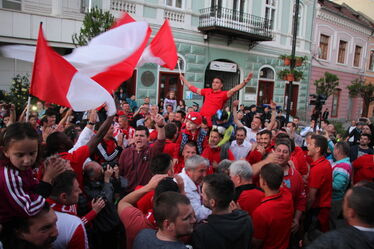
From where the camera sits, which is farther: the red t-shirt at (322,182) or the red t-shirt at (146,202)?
the red t-shirt at (322,182)

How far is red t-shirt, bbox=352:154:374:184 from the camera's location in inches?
178

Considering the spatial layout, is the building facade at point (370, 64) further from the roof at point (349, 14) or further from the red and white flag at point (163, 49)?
the red and white flag at point (163, 49)

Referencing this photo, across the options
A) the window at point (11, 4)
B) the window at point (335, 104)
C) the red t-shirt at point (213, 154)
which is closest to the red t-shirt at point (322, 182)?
the red t-shirt at point (213, 154)

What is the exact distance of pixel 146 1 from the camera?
1281cm

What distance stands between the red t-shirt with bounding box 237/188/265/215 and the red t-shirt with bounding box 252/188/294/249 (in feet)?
0.35

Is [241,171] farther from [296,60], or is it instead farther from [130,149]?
[296,60]

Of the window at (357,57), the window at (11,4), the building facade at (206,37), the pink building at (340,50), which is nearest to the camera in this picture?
the window at (11,4)

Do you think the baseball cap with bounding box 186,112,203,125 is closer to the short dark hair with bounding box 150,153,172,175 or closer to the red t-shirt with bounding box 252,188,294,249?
the short dark hair with bounding box 150,153,172,175

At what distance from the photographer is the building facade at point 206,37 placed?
10906 mm

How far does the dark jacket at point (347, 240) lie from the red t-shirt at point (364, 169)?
3098mm

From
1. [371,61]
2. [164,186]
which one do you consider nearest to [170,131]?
[164,186]

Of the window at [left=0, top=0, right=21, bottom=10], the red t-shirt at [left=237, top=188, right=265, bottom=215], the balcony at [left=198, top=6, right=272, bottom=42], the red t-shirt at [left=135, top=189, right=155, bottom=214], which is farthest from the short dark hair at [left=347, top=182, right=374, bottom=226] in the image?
the balcony at [left=198, top=6, right=272, bottom=42]

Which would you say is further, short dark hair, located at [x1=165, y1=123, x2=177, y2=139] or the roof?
the roof

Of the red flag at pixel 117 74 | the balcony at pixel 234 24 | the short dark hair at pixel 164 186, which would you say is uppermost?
the balcony at pixel 234 24
